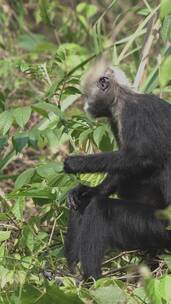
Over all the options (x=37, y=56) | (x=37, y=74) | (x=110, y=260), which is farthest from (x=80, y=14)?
(x=110, y=260)

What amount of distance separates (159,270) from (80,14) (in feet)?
20.7

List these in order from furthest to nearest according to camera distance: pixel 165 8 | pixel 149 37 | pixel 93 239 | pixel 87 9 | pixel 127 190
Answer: pixel 87 9, pixel 149 37, pixel 127 190, pixel 93 239, pixel 165 8

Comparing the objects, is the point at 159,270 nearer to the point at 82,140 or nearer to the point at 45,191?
the point at 45,191

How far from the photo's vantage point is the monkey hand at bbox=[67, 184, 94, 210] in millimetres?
5062

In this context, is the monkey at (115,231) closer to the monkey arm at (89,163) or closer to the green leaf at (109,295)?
the monkey arm at (89,163)

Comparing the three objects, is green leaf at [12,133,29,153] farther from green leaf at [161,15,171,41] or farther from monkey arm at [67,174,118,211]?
green leaf at [161,15,171,41]

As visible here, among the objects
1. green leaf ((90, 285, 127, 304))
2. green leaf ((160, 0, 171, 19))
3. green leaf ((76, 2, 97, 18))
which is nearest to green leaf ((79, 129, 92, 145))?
green leaf ((90, 285, 127, 304))

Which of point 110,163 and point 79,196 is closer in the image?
point 110,163

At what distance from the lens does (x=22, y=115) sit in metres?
4.56

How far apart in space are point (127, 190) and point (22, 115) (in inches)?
38.6

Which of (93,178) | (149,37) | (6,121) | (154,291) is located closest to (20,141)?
(6,121)

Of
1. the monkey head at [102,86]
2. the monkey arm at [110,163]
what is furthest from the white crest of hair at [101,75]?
the monkey arm at [110,163]

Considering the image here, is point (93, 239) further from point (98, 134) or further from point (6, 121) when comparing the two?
point (6, 121)

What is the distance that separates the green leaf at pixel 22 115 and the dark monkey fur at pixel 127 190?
58 centimetres
